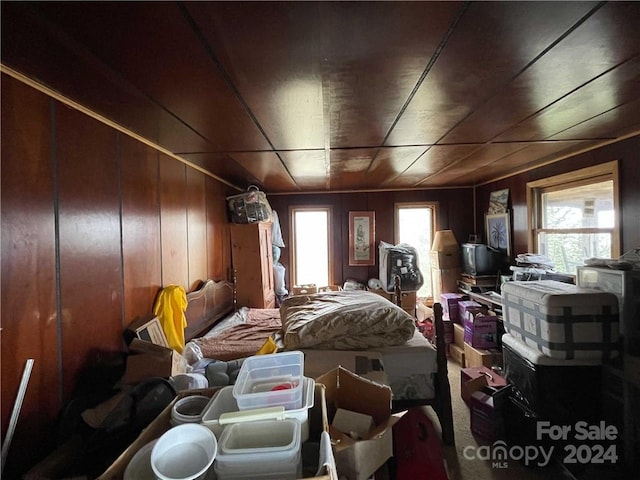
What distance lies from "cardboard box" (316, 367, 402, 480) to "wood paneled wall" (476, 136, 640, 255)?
7.72 feet

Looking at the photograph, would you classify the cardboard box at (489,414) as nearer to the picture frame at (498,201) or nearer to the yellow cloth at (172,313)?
the yellow cloth at (172,313)

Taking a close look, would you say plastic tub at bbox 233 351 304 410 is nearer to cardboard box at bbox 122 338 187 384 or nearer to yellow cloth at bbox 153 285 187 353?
cardboard box at bbox 122 338 187 384

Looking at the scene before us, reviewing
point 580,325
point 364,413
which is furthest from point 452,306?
point 364,413

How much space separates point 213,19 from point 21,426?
1.75m

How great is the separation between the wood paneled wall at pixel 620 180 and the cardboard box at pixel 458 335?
1.20 m

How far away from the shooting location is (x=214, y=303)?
3076 mm

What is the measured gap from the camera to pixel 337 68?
3.96ft

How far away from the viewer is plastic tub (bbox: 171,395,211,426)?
3.23 feet

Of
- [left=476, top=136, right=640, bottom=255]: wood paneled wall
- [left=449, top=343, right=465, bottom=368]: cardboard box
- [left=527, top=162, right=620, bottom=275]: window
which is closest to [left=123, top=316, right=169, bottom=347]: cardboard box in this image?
[left=449, top=343, right=465, bottom=368]: cardboard box

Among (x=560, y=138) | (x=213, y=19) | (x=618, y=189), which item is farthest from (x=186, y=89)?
(x=618, y=189)

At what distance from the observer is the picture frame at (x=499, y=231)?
368 cm

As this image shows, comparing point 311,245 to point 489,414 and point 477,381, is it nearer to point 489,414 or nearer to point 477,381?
point 477,381

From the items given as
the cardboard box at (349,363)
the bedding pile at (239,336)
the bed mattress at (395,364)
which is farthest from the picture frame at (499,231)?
the bedding pile at (239,336)

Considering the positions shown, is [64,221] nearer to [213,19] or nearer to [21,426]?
[21,426]
